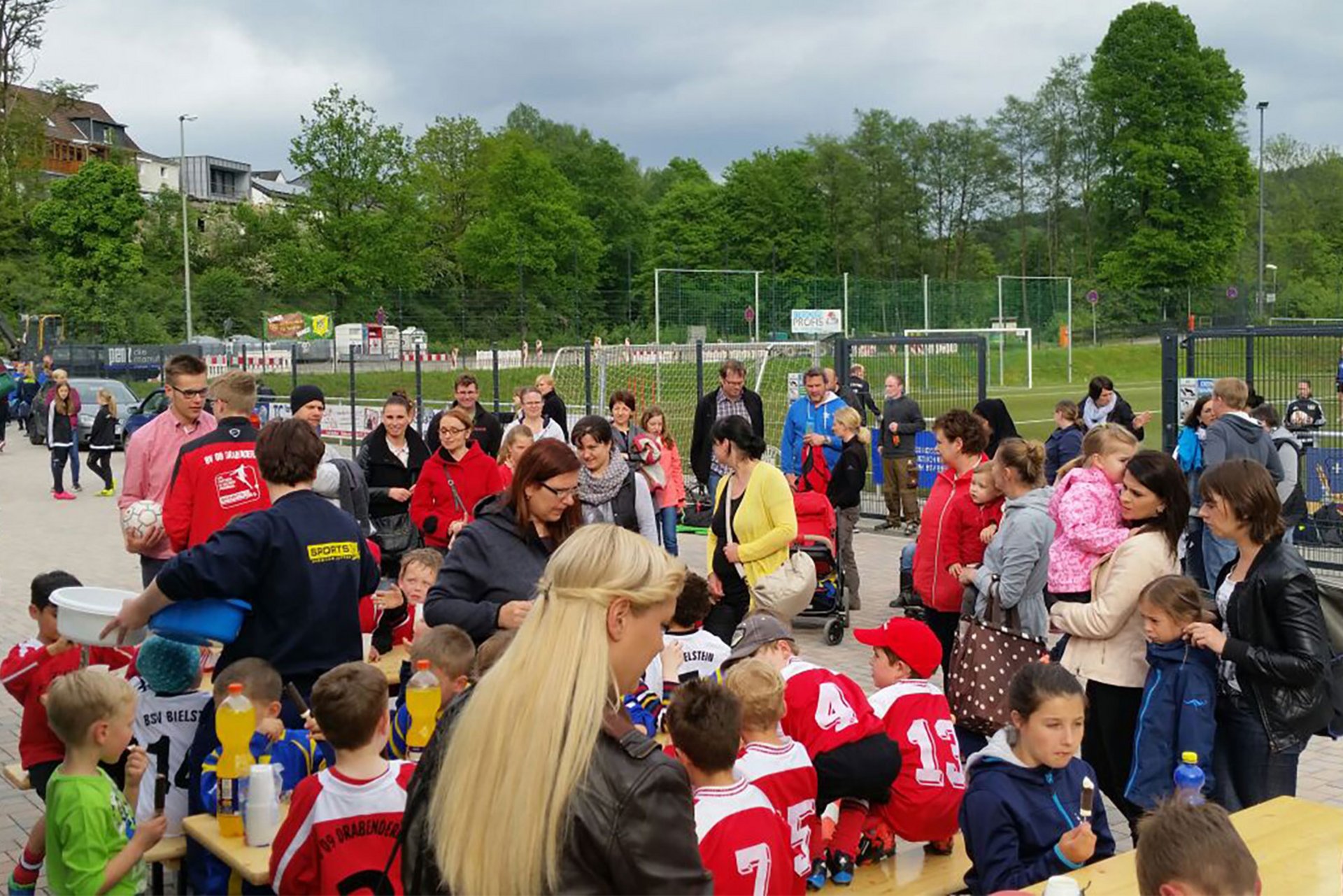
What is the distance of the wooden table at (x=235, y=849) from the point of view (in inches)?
152

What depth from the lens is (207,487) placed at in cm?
548

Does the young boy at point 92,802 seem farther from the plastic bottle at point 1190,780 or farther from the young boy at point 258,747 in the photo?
the plastic bottle at point 1190,780

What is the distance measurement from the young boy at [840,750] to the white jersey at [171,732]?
2.31 m

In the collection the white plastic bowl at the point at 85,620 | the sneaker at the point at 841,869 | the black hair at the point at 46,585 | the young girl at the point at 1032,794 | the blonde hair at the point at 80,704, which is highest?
the white plastic bowl at the point at 85,620


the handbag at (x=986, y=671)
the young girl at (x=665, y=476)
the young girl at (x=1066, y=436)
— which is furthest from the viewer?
the young girl at (x=1066, y=436)

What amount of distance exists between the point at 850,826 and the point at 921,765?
1.15 ft

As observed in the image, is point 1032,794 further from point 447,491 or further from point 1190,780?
point 447,491

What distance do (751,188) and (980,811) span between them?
71733 millimetres

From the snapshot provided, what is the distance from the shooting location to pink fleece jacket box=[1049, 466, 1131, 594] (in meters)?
6.13

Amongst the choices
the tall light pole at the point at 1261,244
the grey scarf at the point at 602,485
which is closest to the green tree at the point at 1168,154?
the tall light pole at the point at 1261,244

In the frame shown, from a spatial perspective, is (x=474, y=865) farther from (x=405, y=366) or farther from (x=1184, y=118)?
(x=1184, y=118)

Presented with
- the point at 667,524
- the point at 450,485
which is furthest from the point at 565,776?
the point at 667,524

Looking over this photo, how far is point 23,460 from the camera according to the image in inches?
1087

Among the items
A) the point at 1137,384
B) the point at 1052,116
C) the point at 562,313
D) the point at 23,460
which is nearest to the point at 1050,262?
the point at 1052,116
